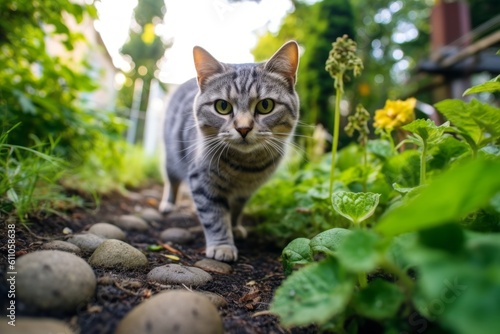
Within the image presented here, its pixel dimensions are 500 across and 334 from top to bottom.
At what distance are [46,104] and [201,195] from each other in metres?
1.21

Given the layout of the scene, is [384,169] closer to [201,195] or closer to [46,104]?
[201,195]

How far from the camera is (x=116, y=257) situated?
124 cm

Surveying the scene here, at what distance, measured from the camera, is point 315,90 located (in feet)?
14.1

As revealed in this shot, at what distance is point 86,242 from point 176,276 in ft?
1.51

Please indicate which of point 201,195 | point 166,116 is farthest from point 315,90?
point 201,195

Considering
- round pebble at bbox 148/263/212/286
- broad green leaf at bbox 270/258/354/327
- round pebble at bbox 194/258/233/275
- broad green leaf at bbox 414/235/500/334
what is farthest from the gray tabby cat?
broad green leaf at bbox 414/235/500/334

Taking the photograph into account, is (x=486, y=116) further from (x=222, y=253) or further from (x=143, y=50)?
(x=143, y=50)

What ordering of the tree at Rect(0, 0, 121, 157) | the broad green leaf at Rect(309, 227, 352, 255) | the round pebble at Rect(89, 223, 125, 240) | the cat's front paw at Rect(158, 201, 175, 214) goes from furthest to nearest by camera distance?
1. the cat's front paw at Rect(158, 201, 175, 214)
2. the tree at Rect(0, 0, 121, 157)
3. the round pebble at Rect(89, 223, 125, 240)
4. the broad green leaf at Rect(309, 227, 352, 255)

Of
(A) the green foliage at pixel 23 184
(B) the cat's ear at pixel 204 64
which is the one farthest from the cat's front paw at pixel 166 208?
(B) the cat's ear at pixel 204 64

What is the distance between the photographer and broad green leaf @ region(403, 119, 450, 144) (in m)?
1.04

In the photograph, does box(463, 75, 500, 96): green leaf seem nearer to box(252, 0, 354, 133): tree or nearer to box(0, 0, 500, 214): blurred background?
box(0, 0, 500, 214): blurred background

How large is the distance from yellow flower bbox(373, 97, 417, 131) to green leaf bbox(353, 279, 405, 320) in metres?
1.05

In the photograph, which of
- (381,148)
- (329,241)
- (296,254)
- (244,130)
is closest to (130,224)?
(244,130)

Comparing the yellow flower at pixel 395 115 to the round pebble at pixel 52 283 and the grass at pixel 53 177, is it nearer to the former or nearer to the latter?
the round pebble at pixel 52 283
